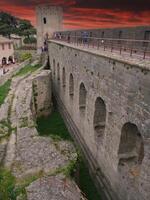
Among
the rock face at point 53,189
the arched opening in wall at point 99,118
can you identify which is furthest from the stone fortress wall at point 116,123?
the rock face at point 53,189

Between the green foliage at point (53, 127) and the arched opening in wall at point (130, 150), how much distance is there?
6.62m

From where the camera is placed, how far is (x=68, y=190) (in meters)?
7.07

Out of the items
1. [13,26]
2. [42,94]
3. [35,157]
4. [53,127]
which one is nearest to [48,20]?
[42,94]

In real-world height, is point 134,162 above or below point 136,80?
below

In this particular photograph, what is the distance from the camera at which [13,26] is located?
59438 mm

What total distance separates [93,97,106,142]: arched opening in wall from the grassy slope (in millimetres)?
1723

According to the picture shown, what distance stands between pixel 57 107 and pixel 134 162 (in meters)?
12.6

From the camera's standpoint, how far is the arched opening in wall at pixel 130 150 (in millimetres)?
8562

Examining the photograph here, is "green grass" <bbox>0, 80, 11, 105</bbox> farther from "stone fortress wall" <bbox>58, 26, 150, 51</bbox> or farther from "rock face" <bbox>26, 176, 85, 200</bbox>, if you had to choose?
"rock face" <bbox>26, 176, 85, 200</bbox>

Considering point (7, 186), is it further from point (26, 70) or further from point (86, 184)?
point (26, 70)

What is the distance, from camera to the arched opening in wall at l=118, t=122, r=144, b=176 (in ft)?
28.1

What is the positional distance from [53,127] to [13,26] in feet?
159

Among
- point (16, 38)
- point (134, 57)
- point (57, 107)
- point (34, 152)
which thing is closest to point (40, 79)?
point (57, 107)

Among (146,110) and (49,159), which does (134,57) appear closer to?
(146,110)
